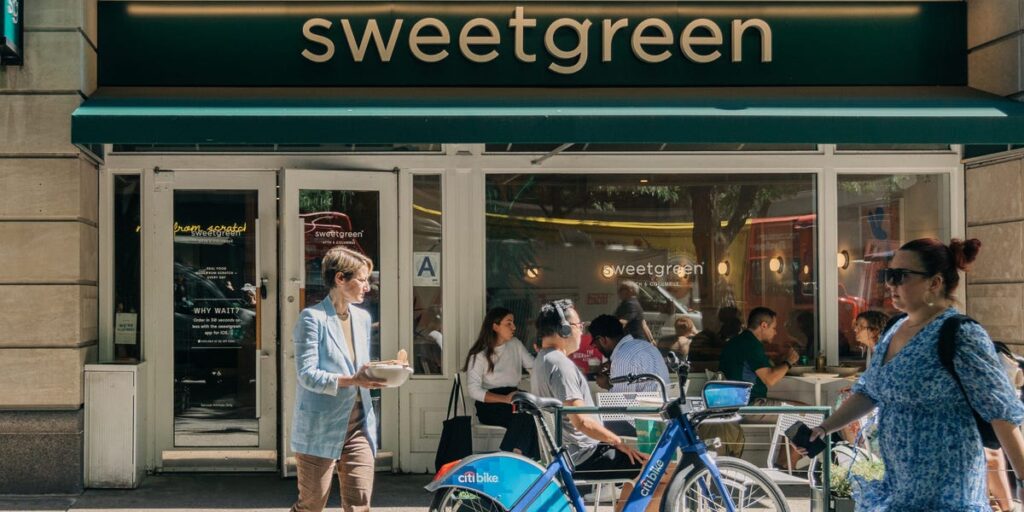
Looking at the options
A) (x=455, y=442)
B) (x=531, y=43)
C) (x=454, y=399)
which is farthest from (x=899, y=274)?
(x=454, y=399)

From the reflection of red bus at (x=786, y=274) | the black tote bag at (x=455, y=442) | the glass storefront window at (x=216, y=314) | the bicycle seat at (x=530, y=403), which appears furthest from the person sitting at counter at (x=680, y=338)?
the bicycle seat at (x=530, y=403)

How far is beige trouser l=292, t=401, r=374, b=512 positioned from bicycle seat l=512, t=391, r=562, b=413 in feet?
2.53

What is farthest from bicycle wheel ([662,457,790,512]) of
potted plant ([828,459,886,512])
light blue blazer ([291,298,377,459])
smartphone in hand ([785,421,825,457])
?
light blue blazer ([291,298,377,459])

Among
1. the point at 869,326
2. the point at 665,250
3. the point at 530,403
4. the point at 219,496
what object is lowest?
the point at 219,496

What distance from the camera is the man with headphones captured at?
226 inches

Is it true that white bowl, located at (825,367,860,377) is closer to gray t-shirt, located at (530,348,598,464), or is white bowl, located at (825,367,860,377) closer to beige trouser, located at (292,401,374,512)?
gray t-shirt, located at (530,348,598,464)

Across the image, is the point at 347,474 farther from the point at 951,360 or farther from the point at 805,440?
the point at 951,360

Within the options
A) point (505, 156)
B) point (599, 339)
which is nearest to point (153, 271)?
point (505, 156)

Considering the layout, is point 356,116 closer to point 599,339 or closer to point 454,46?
point 454,46

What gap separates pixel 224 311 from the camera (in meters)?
8.50

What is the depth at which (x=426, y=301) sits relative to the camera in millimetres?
8547

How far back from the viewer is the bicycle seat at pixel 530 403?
5.13m

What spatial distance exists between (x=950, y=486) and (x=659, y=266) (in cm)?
530

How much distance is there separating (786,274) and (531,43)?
115 inches
